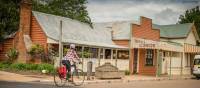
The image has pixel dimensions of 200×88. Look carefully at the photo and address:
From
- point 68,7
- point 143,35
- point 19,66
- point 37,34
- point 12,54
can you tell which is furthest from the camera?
point 68,7

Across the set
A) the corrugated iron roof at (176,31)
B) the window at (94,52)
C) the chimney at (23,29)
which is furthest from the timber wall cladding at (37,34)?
the corrugated iron roof at (176,31)

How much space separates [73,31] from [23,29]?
4.85 m

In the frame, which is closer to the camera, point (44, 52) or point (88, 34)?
point (44, 52)

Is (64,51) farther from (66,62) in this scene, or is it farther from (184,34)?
(184,34)

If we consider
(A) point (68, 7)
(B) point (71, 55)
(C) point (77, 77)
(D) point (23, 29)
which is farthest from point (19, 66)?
(A) point (68, 7)

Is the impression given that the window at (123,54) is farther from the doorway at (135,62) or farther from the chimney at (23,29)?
the chimney at (23,29)

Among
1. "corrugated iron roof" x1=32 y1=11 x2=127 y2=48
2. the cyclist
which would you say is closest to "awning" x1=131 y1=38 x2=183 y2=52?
"corrugated iron roof" x1=32 y1=11 x2=127 y2=48

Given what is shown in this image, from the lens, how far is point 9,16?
37.3 metres

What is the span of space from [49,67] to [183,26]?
26189 mm

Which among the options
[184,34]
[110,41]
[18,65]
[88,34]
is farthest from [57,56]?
[184,34]

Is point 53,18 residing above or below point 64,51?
above

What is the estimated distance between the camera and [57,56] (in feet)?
96.1

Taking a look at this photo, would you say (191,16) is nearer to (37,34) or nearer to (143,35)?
(143,35)

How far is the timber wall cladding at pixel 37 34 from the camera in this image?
2969 cm
